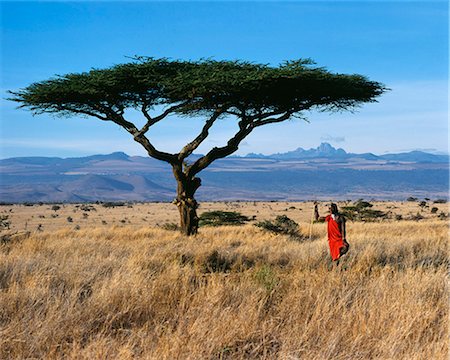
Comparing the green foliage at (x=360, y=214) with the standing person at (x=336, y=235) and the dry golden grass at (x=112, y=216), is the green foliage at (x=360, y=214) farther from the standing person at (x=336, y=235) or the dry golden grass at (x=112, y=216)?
the standing person at (x=336, y=235)

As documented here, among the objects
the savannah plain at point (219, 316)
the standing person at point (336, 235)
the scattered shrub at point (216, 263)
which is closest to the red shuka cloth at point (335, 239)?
the standing person at point (336, 235)

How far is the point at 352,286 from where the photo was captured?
306 inches

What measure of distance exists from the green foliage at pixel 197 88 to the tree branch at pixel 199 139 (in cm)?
49

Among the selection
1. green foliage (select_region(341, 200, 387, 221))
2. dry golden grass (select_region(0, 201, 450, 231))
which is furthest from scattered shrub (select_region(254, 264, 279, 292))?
green foliage (select_region(341, 200, 387, 221))

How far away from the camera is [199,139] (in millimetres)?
18688

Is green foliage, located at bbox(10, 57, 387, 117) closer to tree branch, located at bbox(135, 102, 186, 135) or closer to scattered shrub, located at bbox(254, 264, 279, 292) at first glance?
tree branch, located at bbox(135, 102, 186, 135)

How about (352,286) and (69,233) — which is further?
(69,233)

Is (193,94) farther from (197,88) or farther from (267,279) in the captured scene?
(267,279)

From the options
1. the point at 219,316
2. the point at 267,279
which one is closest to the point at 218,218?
the point at 267,279

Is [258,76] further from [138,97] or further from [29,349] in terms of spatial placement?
[29,349]

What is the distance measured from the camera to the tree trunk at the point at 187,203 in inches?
742

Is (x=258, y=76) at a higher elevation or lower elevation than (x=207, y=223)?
higher

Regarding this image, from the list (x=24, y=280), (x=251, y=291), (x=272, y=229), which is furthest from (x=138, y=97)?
(x=251, y=291)

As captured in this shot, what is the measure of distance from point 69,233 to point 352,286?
1467cm
